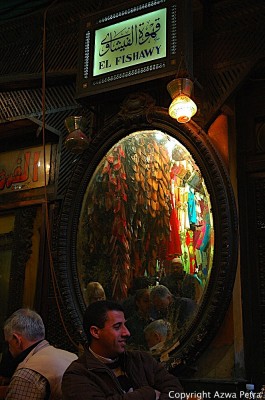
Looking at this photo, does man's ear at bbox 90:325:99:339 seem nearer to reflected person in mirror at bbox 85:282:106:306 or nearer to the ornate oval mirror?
the ornate oval mirror

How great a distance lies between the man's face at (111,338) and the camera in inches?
101

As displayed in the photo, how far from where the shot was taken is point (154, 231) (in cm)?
421

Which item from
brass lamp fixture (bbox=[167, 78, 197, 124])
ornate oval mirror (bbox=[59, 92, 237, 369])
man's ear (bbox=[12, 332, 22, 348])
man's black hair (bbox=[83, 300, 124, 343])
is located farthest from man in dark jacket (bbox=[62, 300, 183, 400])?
brass lamp fixture (bbox=[167, 78, 197, 124])

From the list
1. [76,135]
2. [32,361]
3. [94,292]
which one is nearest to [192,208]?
[94,292]

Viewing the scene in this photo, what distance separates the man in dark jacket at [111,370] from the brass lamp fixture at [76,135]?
217cm

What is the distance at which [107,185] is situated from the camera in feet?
15.0

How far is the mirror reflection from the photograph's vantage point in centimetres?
390

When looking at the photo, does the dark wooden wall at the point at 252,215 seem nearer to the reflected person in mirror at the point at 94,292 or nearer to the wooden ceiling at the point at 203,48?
the wooden ceiling at the point at 203,48

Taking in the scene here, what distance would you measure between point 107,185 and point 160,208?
62cm

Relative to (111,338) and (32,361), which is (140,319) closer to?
(32,361)

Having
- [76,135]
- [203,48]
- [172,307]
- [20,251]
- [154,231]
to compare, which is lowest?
[172,307]

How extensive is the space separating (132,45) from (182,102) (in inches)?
37.7

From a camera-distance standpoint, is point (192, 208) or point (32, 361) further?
point (192, 208)

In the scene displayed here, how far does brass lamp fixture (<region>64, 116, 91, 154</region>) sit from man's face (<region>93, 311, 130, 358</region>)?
7.42 ft
